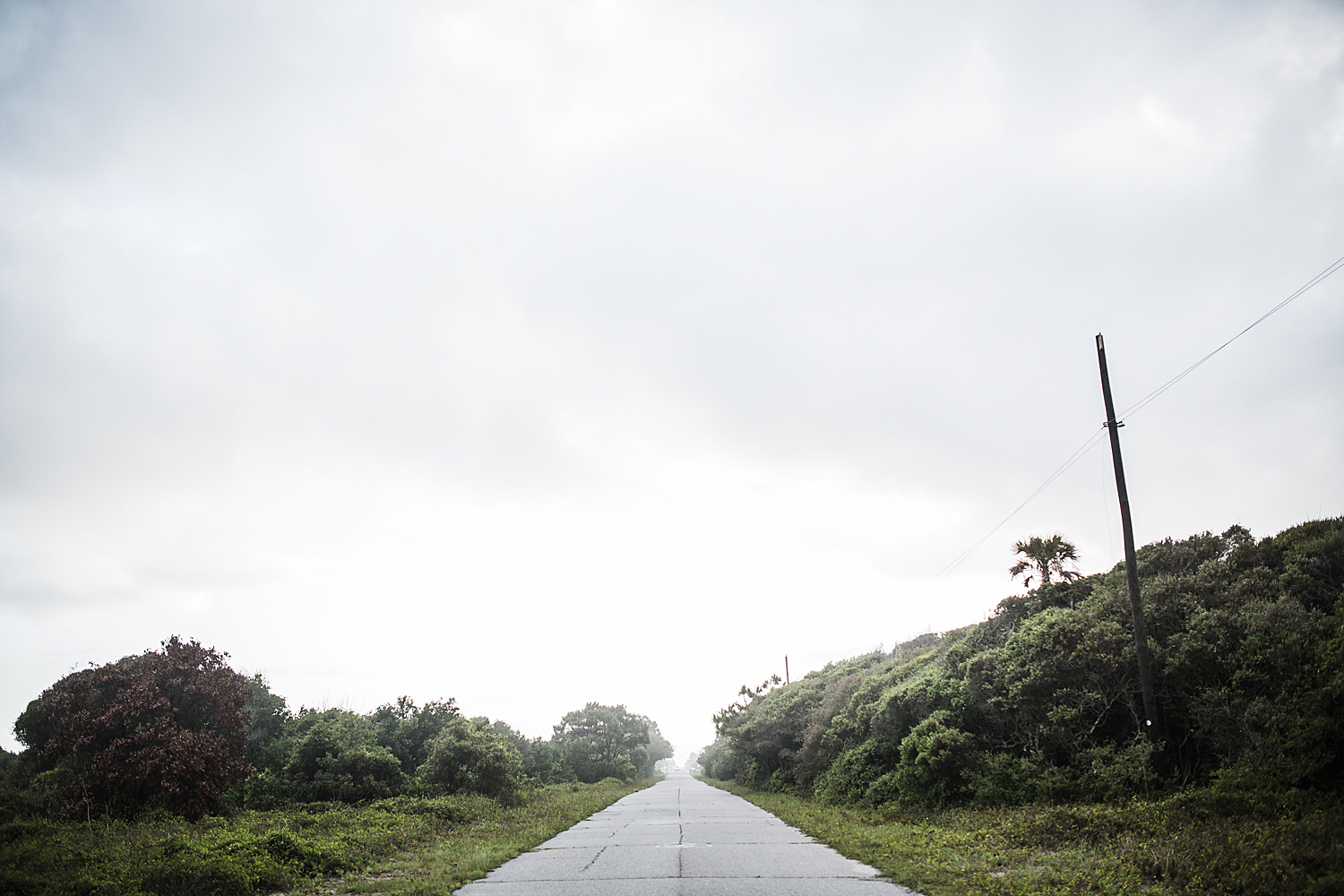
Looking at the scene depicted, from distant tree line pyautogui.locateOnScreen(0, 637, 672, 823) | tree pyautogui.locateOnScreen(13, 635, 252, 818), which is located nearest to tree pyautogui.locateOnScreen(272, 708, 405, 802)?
distant tree line pyautogui.locateOnScreen(0, 637, 672, 823)

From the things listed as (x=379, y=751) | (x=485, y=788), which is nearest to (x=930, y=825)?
(x=485, y=788)

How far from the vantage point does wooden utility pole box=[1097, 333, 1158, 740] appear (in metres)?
14.1

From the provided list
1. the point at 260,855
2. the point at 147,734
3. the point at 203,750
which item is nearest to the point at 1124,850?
the point at 260,855

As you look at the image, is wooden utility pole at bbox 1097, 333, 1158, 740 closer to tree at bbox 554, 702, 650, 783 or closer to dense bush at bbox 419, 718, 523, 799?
dense bush at bbox 419, 718, 523, 799

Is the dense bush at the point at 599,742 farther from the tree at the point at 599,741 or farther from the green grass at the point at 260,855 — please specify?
the green grass at the point at 260,855

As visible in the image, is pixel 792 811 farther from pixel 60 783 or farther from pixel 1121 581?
pixel 60 783

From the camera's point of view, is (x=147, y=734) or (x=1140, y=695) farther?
(x=147, y=734)

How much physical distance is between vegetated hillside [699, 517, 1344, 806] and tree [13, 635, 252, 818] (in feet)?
72.1

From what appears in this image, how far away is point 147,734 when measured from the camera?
21094mm

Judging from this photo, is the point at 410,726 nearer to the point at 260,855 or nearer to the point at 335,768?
the point at 335,768

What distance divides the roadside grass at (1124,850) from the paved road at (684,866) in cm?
91

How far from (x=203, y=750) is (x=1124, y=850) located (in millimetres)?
25607

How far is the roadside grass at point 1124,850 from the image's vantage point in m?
7.54

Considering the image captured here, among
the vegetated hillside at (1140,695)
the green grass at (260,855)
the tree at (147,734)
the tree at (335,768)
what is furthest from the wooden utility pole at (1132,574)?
the tree at (335,768)
